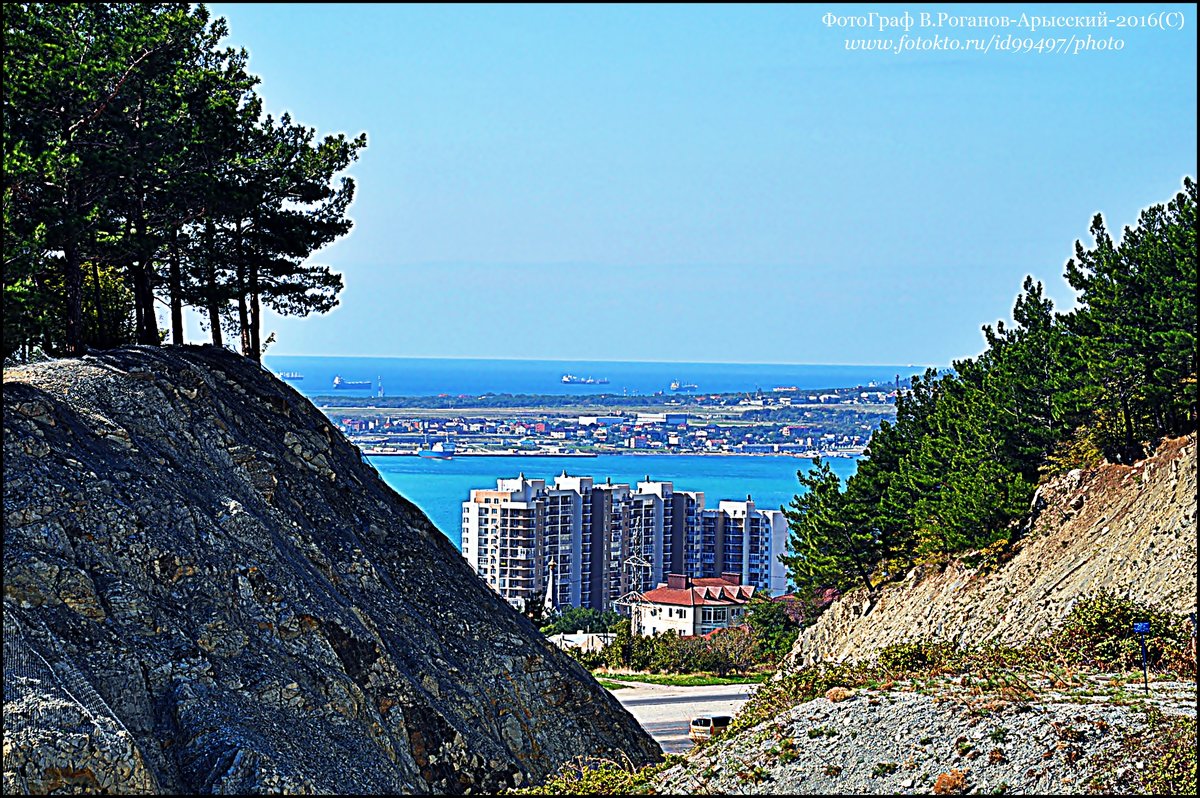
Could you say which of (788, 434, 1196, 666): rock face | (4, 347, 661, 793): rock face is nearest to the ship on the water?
(788, 434, 1196, 666): rock face

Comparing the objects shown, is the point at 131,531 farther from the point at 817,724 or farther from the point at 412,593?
the point at 817,724

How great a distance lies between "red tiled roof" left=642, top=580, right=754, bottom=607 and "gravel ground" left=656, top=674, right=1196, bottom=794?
46180 millimetres

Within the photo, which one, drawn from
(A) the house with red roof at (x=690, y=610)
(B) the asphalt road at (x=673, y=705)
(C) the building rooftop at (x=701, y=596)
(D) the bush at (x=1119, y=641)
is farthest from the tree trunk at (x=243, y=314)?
(C) the building rooftop at (x=701, y=596)

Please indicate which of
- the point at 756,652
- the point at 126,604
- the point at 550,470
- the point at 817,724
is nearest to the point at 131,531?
the point at 126,604

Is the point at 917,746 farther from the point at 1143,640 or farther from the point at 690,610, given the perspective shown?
the point at 690,610

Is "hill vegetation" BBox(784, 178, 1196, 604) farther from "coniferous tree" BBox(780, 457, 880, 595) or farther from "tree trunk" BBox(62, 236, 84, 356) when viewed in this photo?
"tree trunk" BBox(62, 236, 84, 356)

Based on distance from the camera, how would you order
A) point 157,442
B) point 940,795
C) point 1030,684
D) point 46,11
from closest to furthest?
point 940,795 → point 1030,684 → point 157,442 → point 46,11

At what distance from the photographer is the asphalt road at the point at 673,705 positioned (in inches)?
1078

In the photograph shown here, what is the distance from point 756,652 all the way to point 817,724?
30.2 m

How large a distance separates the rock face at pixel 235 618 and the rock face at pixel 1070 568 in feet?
27.2

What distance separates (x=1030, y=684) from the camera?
44.6 feet

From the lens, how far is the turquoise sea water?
134 meters

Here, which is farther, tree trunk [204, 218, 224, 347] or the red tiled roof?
the red tiled roof

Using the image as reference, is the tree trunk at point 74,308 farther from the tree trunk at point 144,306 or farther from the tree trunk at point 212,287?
the tree trunk at point 212,287
